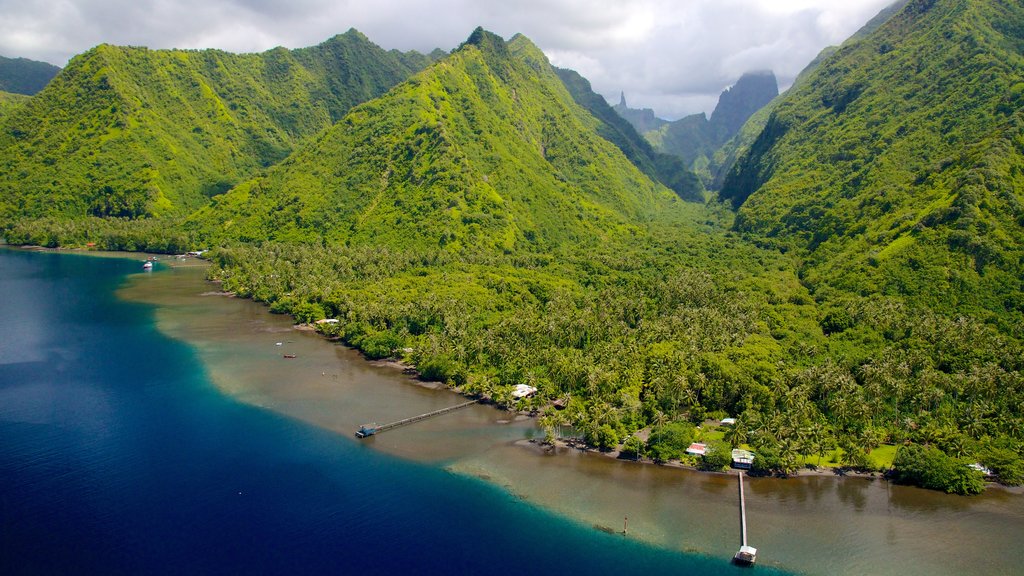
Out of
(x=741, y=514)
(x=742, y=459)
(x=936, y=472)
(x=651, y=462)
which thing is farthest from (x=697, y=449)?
(x=936, y=472)

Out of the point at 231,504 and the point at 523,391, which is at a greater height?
the point at 523,391

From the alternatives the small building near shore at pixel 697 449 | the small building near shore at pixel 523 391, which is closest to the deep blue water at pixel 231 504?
the small building near shore at pixel 697 449

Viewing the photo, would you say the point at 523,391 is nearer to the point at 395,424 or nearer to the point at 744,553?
the point at 395,424

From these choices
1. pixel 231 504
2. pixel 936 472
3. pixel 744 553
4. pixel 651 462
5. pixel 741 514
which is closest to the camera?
pixel 744 553

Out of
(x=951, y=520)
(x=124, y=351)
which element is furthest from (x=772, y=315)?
(x=124, y=351)

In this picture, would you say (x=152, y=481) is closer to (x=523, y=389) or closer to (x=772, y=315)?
(x=523, y=389)

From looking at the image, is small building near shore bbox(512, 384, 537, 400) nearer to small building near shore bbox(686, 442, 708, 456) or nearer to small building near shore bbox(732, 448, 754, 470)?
small building near shore bbox(686, 442, 708, 456)
